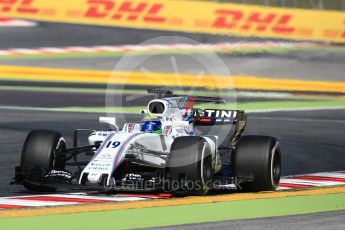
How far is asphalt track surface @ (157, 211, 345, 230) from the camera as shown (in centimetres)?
1116

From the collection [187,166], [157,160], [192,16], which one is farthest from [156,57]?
[187,166]

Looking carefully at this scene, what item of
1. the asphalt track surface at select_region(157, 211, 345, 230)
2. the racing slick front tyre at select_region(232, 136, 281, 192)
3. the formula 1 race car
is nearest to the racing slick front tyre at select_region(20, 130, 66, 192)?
the formula 1 race car

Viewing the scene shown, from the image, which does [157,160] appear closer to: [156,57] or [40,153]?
[40,153]

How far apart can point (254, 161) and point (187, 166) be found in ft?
3.74

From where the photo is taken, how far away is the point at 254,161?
14.2 metres

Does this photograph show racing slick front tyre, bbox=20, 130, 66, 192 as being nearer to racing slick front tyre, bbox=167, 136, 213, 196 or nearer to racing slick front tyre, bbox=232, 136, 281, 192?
racing slick front tyre, bbox=167, 136, 213, 196

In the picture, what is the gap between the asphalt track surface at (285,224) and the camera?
36.6ft

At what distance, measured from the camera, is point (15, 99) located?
27500 millimetres

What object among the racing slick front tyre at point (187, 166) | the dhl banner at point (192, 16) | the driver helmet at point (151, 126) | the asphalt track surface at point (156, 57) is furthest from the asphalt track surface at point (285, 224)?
the dhl banner at point (192, 16)

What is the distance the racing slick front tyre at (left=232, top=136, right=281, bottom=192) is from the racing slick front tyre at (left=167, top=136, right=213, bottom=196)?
2.41ft

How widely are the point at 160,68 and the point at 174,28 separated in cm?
271

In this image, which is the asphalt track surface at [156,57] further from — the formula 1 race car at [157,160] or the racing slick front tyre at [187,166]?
the racing slick front tyre at [187,166]

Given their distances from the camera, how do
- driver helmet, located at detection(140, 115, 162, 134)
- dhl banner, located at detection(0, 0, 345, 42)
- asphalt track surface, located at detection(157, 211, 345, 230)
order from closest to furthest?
asphalt track surface, located at detection(157, 211, 345, 230), driver helmet, located at detection(140, 115, 162, 134), dhl banner, located at detection(0, 0, 345, 42)

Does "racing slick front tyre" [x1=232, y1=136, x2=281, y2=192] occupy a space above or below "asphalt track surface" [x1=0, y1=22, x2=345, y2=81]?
below
